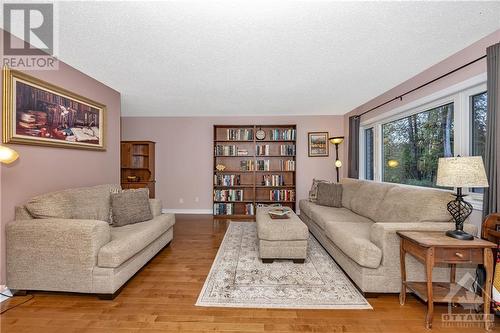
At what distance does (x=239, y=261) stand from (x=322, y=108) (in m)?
3.57

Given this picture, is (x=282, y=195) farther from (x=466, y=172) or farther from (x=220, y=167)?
(x=466, y=172)

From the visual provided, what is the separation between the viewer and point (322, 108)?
15.7ft

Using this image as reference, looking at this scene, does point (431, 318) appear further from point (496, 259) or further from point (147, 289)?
point (147, 289)

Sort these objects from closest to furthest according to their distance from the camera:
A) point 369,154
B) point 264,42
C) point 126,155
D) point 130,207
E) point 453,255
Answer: point 453,255, point 264,42, point 130,207, point 369,154, point 126,155

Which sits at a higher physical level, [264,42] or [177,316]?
[264,42]

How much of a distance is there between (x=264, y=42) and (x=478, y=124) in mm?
2380

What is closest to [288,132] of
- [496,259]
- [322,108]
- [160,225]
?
[322,108]

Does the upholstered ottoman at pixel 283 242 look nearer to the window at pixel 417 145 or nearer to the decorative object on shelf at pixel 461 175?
the decorative object on shelf at pixel 461 175

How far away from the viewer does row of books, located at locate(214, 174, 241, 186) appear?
529 cm

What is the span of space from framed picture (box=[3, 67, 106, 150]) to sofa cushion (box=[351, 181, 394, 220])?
4024 mm

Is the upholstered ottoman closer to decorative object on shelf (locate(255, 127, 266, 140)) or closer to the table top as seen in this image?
the table top

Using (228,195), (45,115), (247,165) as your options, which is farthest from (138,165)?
(45,115)

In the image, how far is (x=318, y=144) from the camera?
541 cm

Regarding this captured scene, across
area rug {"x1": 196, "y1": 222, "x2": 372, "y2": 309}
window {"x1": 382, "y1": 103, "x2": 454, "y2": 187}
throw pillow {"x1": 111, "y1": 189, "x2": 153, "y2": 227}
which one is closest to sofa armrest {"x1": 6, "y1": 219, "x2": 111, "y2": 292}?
throw pillow {"x1": 111, "y1": 189, "x2": 153, "y2": 227}
